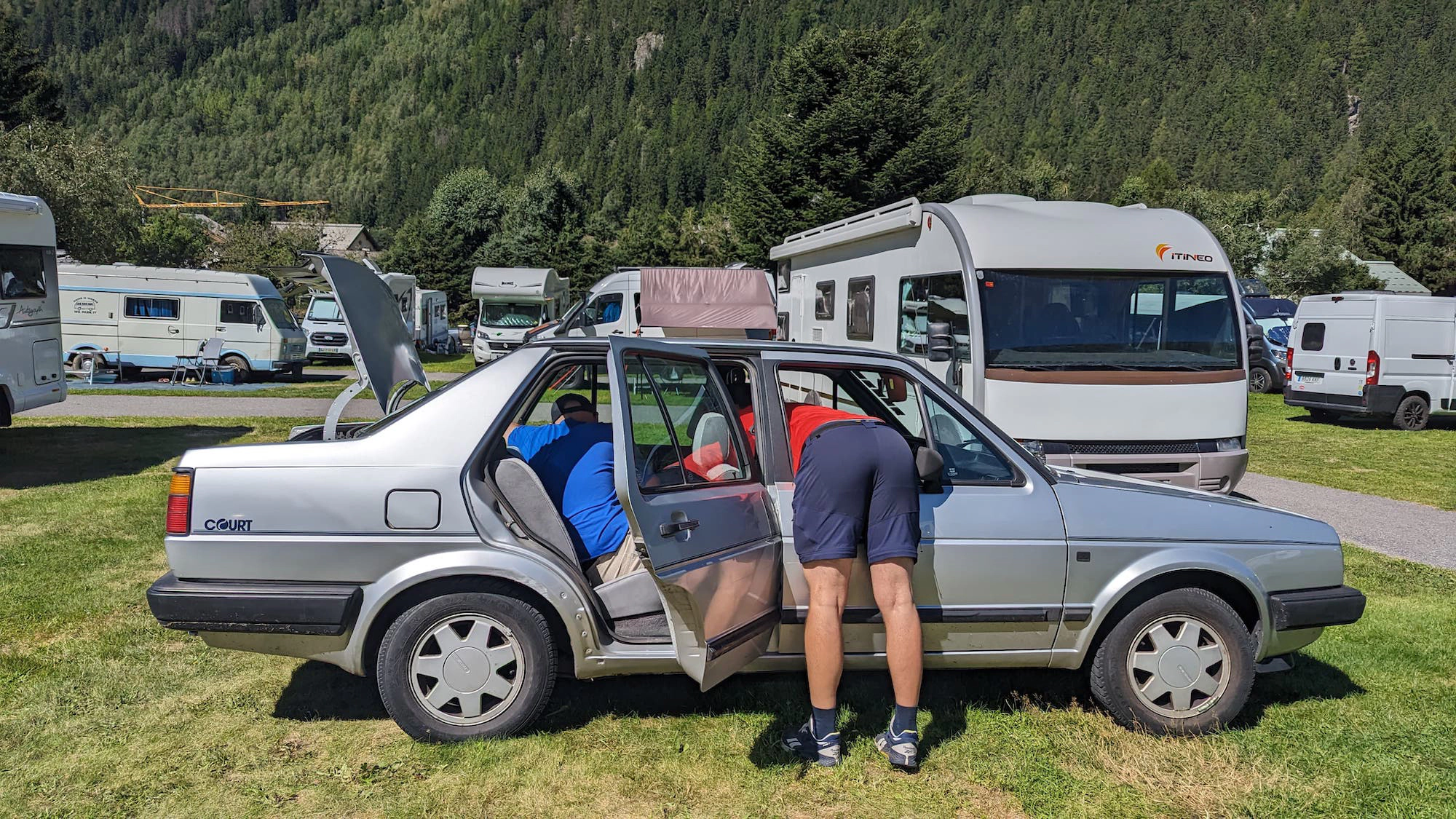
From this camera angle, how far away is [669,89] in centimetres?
15038

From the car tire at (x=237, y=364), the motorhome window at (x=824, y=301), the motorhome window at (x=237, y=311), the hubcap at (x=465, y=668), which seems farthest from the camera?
the car tire at (x=237, y=364)

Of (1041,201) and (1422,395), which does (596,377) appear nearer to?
(1041,201)

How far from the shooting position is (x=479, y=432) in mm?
3975

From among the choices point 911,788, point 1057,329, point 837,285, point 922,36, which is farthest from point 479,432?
point 922,36

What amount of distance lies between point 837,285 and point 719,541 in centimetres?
897

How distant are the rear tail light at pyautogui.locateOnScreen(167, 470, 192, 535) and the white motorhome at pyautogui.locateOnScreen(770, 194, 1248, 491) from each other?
19.2ft

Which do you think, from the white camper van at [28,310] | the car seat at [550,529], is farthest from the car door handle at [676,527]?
the white camper van at [28,310]

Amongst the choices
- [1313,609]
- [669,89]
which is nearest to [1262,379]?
[1313,609]

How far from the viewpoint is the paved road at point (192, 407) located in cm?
1577

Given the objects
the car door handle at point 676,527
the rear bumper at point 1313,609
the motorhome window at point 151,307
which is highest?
the motorhome window at point 151,307

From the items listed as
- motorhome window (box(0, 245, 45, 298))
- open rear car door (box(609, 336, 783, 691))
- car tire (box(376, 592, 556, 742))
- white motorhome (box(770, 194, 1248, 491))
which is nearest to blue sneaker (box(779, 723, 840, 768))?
open rear car door (box(609, 336, 783, 691))

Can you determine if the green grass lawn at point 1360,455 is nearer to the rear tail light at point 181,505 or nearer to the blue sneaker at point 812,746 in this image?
the blue sneaker at point 812,746

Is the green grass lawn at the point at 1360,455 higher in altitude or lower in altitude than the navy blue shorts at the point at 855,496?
lower

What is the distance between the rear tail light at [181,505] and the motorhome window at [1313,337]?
17.9 metres
